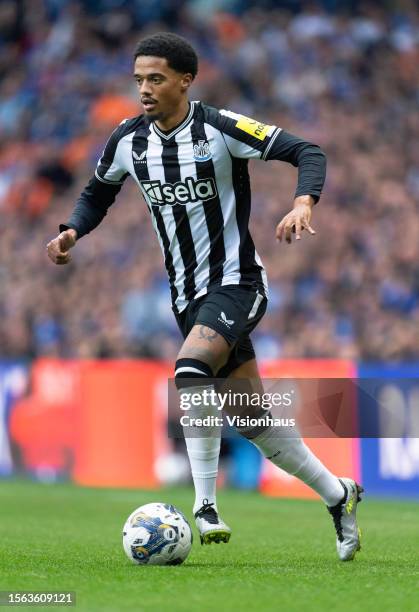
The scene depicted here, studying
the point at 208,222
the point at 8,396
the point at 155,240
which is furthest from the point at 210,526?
the point at 155,240

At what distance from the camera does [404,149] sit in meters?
15.8

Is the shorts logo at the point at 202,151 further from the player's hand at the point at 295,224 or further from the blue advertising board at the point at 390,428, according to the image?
the blue advertising board at the point at 390,428

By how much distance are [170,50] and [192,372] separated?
4.88 ft

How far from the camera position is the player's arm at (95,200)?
5629 mm

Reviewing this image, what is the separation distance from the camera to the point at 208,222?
555 cm

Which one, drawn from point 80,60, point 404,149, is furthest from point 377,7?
point 80,60

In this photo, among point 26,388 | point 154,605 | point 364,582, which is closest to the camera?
point 154,605

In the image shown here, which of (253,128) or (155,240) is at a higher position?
(155,240)

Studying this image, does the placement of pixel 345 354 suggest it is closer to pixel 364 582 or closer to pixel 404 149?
pixel 404 149

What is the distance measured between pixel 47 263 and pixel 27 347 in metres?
1.89

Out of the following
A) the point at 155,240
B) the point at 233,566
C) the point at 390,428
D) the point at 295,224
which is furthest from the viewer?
the point at 155,240

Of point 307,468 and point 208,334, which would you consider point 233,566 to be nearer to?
point 307,468

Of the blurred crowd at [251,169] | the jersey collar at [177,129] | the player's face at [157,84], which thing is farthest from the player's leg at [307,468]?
the blurred crowd at [251,169]

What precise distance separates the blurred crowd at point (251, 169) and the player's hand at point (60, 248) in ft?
24.7
